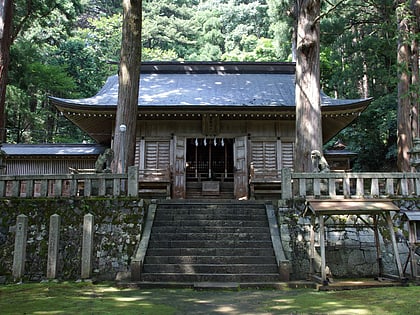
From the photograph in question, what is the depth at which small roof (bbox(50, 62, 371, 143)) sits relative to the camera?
492 inches

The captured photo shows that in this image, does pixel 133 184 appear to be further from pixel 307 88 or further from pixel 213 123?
pixel 213 123

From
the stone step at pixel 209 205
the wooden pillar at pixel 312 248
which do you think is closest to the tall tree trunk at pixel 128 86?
the stone step at pixel 209 205

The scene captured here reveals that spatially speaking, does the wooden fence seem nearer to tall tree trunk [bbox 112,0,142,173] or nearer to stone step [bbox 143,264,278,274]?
tall tree trunk [bbox 112,0,142,173]

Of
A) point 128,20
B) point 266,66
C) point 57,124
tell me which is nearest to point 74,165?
point 128,20

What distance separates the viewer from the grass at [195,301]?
15.7ft

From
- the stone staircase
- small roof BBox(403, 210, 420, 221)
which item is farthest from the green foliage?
the stone staircase

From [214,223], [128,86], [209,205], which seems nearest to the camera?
[214,223]

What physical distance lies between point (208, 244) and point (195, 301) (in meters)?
2.30

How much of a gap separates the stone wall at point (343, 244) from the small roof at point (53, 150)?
9693 mm

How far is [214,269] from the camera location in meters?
7.15

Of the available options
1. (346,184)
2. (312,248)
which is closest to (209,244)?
(312,248)

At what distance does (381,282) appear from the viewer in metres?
6.41

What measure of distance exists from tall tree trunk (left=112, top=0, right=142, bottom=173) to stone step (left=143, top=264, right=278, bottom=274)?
125 inches

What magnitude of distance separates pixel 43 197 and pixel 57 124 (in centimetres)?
A: 1946
